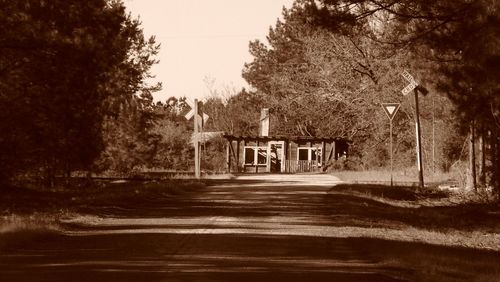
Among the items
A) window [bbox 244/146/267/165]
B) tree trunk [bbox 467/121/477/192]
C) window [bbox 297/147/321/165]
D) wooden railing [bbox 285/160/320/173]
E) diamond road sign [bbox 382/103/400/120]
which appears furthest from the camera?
window [bbox 244/146/267/165]

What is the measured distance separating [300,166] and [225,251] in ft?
171

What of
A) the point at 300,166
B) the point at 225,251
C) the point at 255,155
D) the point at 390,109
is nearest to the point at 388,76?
the point at 300,166

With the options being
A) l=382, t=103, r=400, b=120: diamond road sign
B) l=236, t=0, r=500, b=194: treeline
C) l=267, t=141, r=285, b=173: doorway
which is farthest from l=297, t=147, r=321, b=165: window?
l=382, t=103, r=400, b=120: diamond road sign

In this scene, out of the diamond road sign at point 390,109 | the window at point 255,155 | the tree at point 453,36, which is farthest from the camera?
the window at point 255,155

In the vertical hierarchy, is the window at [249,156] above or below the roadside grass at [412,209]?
above

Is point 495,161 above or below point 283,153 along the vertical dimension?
below

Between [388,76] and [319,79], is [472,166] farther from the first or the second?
[319,79]

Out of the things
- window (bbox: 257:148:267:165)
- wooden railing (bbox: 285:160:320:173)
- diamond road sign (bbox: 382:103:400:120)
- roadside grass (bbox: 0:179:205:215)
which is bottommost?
roadside grass (bbox: 0:179:205:215)

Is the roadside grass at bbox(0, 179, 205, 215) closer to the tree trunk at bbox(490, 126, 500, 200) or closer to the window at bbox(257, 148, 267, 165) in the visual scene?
the tree trunk at bbox(490, 126, 500, 200)

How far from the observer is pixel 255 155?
65.8 m

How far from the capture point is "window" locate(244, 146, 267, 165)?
216 ft

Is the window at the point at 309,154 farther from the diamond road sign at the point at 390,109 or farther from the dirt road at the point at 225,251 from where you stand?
the dirt road at the point at 225,251

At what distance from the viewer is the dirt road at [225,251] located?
1030cm

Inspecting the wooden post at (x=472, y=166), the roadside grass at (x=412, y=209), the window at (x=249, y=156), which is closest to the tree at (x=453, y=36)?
the roadside grass at (x=412, y=209)
